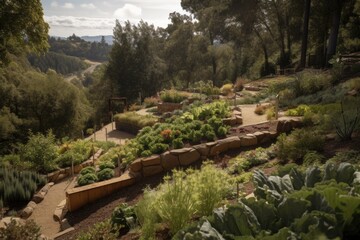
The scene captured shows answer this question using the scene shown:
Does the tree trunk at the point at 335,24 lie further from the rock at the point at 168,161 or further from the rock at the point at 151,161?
the rock at the point at 151,161

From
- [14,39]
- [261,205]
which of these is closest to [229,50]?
[14,39]

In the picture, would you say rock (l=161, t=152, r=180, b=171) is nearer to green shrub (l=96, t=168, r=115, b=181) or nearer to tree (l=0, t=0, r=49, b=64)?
green shrub (l=96, t=168, r=115, b=181)

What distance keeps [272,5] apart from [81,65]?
4433 inches

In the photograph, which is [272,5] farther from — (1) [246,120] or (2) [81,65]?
(2) [81,65]

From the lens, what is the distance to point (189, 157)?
7133mm

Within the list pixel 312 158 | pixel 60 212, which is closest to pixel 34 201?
pixel 60 212

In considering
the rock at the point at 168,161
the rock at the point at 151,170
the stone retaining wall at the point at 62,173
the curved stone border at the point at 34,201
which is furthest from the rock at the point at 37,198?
the rock at the point at 168,161

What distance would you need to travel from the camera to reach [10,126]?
1681 cm

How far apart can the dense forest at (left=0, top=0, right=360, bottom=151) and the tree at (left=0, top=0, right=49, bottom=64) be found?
0.12ft

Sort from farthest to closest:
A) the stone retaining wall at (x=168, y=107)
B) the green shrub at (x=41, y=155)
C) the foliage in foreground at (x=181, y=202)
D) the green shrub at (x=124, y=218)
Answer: the stone retaining wall at (x=168, y=107), the green shrub at (x=41, y=155), the green shrub at (x=124, y=218), the foliage in foreground at (x=181, y=202)

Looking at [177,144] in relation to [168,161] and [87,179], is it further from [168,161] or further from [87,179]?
[87,179]

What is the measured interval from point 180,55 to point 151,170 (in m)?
24.0

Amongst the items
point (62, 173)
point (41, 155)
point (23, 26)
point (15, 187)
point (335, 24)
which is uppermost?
point (335, 24)

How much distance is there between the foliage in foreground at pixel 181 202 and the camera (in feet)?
11.8
